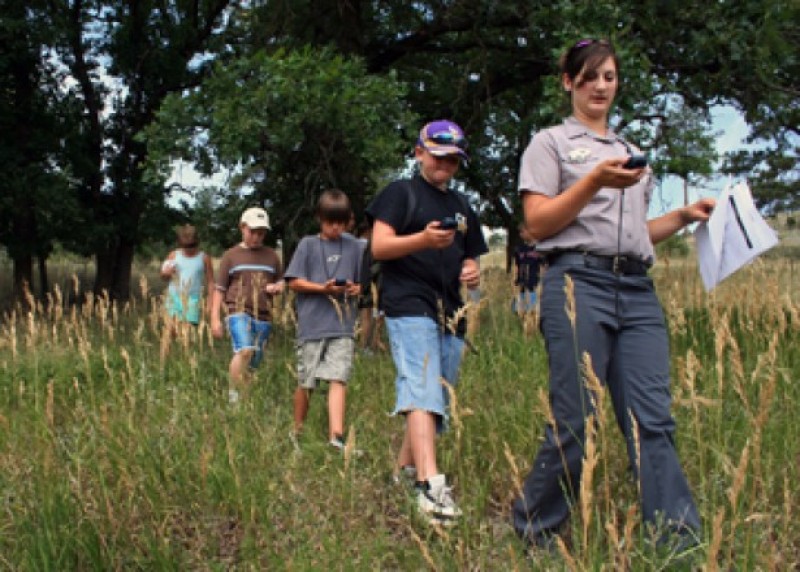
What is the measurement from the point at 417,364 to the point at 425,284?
0.34 meters

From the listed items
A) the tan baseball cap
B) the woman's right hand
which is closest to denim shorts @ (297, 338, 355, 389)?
the tan baseball cap

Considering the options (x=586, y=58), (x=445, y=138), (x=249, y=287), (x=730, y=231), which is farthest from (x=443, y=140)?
(x=249, y=287)

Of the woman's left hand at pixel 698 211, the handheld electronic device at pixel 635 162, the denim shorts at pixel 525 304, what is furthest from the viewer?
the denim shorts at pixel 525 304

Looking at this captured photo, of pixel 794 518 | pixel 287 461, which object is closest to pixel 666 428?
pixel 794 518

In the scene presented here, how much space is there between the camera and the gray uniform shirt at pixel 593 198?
2277mm

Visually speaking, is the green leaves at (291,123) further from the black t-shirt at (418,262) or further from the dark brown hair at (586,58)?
the dark brown hair at (586,58)

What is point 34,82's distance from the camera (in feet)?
44.6

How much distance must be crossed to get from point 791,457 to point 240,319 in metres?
3.24

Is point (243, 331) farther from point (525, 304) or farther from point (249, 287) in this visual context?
point (525, 304)

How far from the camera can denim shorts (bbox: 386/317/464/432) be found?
9.01 ft

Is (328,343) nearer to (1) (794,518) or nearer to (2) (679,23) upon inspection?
(1) (794,518)

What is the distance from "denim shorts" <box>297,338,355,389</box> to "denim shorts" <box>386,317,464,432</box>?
1.07 meters

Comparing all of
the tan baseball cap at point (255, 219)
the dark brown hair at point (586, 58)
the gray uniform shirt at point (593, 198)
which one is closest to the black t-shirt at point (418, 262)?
the gray uniform shirt at point (593, 198)

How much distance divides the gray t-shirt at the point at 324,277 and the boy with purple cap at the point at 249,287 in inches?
25.9
